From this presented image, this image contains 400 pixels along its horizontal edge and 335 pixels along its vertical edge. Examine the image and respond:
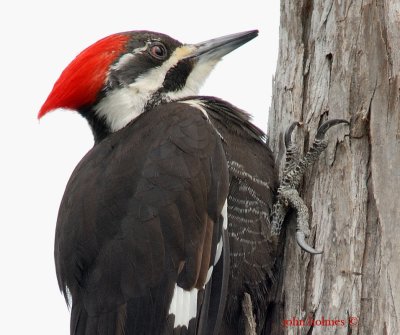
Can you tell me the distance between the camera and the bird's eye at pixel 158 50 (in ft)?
12.3

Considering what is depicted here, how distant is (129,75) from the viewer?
3.63 meters

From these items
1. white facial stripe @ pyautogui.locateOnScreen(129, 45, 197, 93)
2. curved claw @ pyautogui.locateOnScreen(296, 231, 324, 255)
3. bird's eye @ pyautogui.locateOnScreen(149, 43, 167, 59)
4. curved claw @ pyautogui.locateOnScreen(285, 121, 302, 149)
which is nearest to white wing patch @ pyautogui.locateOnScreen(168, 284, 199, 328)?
curved claw @ pyautogui.locateOnScreen(296, 231, 324, 255)

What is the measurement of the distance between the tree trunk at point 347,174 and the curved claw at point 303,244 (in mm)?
31

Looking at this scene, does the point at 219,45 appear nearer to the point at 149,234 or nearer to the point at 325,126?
the point at 325,126

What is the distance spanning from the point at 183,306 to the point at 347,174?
34.9 inches

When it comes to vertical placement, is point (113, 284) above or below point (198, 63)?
below

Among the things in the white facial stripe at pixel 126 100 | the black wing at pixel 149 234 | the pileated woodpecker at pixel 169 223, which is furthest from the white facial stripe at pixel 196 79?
the black wing at pixel 149 234

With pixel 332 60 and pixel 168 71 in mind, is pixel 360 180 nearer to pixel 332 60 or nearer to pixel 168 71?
pixel 332 60

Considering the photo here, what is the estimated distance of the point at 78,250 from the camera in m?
3.04

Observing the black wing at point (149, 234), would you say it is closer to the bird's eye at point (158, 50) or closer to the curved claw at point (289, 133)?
the curved claw at point (289, 133)

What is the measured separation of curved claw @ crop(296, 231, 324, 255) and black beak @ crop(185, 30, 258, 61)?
54.5 inches

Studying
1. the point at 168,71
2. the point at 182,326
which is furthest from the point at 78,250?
the point at 168,71

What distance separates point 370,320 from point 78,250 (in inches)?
51.7

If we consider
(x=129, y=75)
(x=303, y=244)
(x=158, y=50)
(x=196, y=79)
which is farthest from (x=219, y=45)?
(x=303, y=244)
